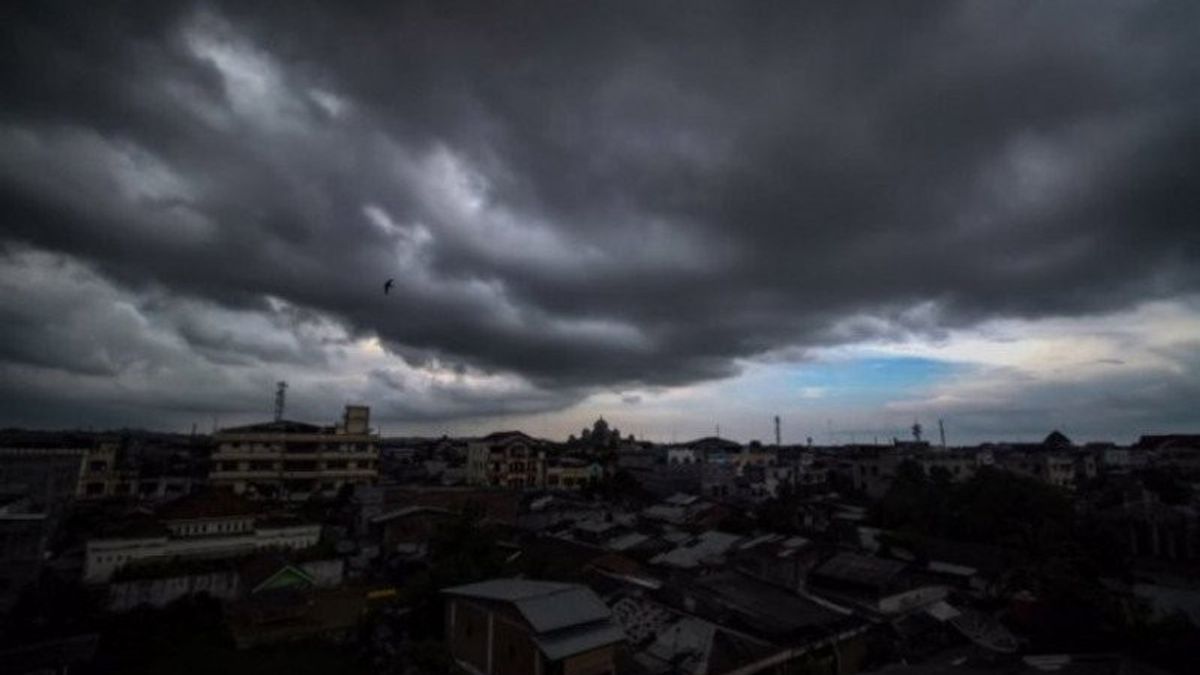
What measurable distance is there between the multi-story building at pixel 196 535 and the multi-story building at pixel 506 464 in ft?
121

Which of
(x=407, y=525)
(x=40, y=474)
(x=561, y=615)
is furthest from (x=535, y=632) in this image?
(x=40, y=474)

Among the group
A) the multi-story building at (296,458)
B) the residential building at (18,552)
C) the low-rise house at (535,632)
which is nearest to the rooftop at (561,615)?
the low-rise house at (535,632)

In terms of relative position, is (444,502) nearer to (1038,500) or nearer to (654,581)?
(654,581)

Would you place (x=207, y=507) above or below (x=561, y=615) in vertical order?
above

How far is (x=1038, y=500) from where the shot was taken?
42.1 metres

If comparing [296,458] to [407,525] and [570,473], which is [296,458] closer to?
[407,525]

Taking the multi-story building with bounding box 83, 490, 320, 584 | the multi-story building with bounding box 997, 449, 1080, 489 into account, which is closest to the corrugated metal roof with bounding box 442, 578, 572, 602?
the multi-story building with bounding box 83, 490, 320, 584

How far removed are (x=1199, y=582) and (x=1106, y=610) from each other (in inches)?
634

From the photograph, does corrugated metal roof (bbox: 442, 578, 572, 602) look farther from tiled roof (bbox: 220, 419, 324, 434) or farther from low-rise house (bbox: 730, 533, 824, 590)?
tiled roof (bbox: 220, 419, 324, 434)

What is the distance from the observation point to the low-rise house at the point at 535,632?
1861 cm

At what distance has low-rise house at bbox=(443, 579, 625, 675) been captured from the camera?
18.6 meters

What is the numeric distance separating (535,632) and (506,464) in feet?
206

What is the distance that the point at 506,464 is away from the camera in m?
79.9

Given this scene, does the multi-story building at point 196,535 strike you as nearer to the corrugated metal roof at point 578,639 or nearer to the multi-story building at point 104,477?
the corrugated metal roof at point 578,639
